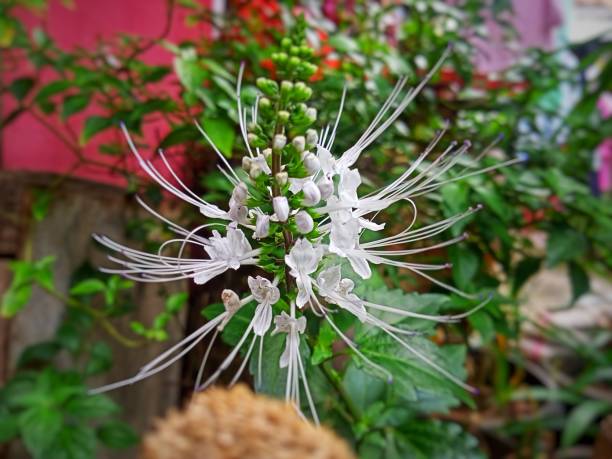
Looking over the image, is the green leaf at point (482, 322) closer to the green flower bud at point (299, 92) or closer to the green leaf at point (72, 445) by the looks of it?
the green flower bud at point (299, 92)

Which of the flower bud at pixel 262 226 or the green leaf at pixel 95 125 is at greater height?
the green leaf at pixel 95 125

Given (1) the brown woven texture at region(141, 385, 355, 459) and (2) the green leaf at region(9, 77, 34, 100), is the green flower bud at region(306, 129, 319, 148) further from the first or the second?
(2) the green leaf at region(9, 77, 34, 100)

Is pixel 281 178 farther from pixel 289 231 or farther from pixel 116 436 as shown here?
pixel 116 436

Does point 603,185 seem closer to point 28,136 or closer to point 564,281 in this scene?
point 564,281

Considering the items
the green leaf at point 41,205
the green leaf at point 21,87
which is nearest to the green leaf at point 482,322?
the green leaf at point 41,205

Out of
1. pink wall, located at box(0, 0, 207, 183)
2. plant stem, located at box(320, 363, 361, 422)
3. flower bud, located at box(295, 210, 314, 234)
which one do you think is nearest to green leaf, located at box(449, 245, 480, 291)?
plant stem, located at box(320, 363, 361, 422)

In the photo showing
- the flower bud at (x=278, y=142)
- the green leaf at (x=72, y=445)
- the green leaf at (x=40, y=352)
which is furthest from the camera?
the green leaf at (x=40, y=352)

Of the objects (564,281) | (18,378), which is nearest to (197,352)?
(18,378)
